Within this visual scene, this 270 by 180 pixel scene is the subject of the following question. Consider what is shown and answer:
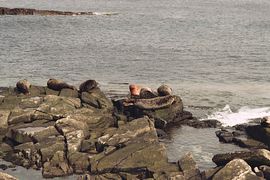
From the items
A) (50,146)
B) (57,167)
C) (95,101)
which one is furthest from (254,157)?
(95,101)

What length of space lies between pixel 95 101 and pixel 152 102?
14.6ft

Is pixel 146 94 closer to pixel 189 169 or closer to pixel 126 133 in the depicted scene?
pixel 126 133

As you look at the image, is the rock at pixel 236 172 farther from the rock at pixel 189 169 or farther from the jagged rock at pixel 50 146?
the jagged rock at pixel 50 146

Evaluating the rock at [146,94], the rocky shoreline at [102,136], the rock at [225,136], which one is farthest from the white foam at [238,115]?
the rock at [146,94]

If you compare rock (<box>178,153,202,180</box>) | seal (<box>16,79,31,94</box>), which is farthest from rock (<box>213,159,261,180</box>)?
seal (<box>16,79,31,94</box>)

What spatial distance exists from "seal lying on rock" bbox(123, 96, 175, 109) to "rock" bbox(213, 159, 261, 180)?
13.9 m

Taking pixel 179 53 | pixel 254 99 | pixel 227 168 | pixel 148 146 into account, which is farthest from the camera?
pixel 179 53

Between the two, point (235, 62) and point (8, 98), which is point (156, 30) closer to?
point (235, 62)

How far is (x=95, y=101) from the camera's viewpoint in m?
40.5

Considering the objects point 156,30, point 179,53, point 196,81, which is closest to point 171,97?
point 196,81

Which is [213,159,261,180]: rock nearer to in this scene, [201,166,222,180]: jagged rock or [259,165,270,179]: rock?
[201,166,222,180]: jagged rock

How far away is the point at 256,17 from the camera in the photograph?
143m

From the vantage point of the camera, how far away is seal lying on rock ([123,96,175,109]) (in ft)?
133

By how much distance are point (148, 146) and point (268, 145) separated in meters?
8.94
